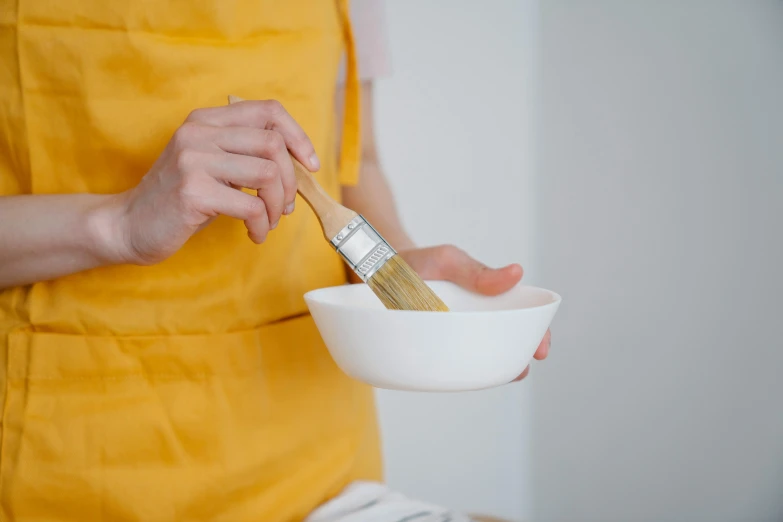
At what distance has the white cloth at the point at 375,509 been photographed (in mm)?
579

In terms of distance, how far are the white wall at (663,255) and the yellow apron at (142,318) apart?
27.1 inches

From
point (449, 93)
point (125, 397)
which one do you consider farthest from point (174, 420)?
point (449, 93)

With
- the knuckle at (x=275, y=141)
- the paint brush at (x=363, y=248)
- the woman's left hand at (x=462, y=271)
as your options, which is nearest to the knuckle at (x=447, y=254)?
the woman's left hand at (x=462, y=271)

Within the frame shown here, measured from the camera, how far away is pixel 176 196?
1.59 feet

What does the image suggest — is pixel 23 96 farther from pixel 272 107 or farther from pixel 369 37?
pixel 369 37

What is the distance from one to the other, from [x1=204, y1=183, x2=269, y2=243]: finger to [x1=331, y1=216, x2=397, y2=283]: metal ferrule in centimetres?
6

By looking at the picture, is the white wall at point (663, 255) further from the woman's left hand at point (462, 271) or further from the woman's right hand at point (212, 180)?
the woman's right hand at point (212, 180)

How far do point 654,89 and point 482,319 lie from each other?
854mm

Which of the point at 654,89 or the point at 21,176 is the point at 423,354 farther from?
the point at 654,89

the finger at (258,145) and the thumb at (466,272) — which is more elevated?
the finger at (258,145)

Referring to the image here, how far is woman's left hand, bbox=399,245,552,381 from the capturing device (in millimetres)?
633

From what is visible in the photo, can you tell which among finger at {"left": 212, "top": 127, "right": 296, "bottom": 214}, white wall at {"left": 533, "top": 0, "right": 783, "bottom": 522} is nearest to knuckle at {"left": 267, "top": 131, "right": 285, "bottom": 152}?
finger at {"left": 212, "top": 127, "right": 296, "bottom": 214}

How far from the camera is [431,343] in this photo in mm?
467

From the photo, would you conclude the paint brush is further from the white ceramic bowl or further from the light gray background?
the light gray background
